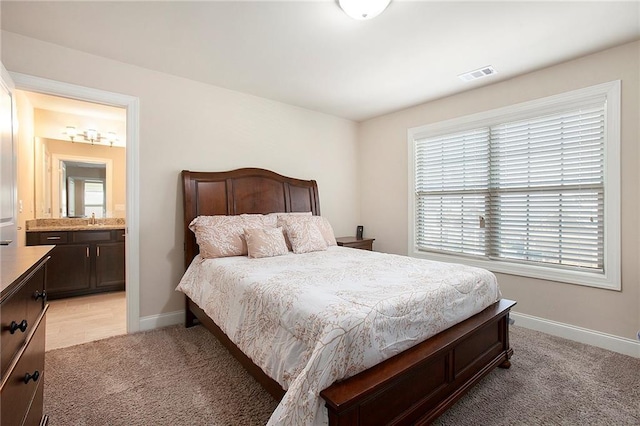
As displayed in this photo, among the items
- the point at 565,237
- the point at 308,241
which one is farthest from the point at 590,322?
the point at 308,241

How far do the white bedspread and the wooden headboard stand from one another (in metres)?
0.82

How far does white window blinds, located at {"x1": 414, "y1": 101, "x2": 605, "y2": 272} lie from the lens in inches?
107

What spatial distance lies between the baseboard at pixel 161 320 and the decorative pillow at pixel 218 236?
87 centimetres

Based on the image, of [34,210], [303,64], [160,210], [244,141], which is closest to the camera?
[303,64]

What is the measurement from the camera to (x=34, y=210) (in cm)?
414

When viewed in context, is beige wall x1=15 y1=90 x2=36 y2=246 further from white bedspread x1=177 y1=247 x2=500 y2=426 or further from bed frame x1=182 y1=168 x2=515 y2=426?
white bedspread x1=177 y1=247 x2=500 y2=426

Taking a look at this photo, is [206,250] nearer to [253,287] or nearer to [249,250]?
[249,250]

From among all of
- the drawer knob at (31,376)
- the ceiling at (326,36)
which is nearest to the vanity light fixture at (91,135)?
the ceiling at (326,36)

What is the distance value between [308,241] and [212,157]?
146 centimetres

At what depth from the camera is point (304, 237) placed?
316 centimetres

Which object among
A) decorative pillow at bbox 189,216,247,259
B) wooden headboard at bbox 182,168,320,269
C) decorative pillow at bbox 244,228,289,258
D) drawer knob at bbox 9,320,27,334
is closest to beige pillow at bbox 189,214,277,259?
decorative pillow at bbox 189,216,247,259

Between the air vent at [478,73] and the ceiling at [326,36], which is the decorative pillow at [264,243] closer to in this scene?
the ceiling at [326,36]

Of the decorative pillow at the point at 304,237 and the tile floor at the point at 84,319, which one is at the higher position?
the decorative pillow at the point at 304,237

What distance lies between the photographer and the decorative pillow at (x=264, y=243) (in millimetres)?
2801
